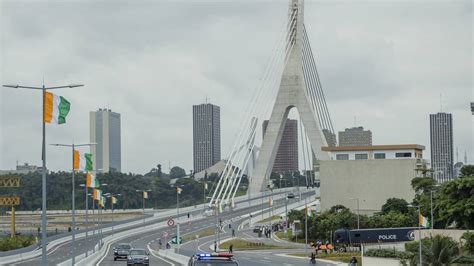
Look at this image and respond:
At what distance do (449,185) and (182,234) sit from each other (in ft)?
202

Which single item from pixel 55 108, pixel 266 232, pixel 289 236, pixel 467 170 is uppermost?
pixel 55 108

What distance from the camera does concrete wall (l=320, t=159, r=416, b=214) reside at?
120938 mm

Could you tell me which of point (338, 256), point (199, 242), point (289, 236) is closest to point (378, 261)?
point (338, 256)

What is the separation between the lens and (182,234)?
126312 millimetres

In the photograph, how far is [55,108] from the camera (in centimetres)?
3756

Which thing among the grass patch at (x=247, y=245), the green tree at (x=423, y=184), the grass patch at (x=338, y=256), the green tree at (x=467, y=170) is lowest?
the grass patch at (x=247, y=245)

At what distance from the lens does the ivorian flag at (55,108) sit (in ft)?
120

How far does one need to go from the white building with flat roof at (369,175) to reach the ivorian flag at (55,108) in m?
86.0

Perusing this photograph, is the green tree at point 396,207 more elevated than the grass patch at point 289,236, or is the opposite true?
the green tree at point 396,207

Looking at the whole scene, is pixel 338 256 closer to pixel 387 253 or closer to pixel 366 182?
pixel 387 253

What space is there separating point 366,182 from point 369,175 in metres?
1.10

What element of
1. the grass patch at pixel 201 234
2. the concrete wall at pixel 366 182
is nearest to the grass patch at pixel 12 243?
the grass patch at pixel 201 234

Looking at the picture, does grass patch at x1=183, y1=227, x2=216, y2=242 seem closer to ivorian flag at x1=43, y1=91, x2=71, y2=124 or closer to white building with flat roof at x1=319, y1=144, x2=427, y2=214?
white building with flat roof at x1=319, y1=144, x2=427, y2=214

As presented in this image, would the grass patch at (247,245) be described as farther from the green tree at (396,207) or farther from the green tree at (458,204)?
the green tree at (458,204)
